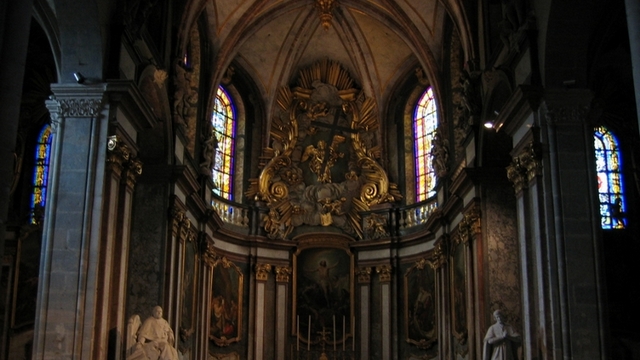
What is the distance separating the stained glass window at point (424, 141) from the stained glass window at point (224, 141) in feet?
19.9

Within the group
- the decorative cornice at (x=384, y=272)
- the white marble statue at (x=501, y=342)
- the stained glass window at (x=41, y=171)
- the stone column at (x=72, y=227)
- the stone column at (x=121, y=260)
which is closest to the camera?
the stone column at (x=72, y=227)

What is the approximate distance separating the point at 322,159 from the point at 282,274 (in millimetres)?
4166

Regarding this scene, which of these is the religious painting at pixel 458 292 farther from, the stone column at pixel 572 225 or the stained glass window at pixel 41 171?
the stained glass window at pixel 41 171

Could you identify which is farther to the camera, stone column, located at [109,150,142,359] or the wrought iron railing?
the wrought iron railing

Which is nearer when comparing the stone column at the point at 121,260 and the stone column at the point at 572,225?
the stone column at the point at 572,225

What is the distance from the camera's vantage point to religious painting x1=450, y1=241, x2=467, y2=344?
21969 millimetres

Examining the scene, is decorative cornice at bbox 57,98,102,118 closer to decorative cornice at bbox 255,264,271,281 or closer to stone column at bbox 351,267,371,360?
decorative cornice at bbox 255,264,271,281

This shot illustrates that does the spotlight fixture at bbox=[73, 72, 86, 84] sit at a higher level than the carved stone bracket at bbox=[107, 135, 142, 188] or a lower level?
higher

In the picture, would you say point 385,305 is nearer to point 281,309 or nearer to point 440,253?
point 281,309

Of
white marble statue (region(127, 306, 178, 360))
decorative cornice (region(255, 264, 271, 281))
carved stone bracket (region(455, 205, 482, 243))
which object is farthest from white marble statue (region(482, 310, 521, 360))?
decorative cornice (region(255, 264, 271, 281))

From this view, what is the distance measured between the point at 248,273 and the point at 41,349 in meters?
13.2

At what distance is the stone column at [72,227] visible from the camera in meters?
14.2

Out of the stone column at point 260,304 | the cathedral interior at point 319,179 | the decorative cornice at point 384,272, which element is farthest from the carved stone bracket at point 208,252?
the decorative cornice at point 384,272

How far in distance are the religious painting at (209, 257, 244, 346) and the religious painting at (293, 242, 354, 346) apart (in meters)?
1.96
